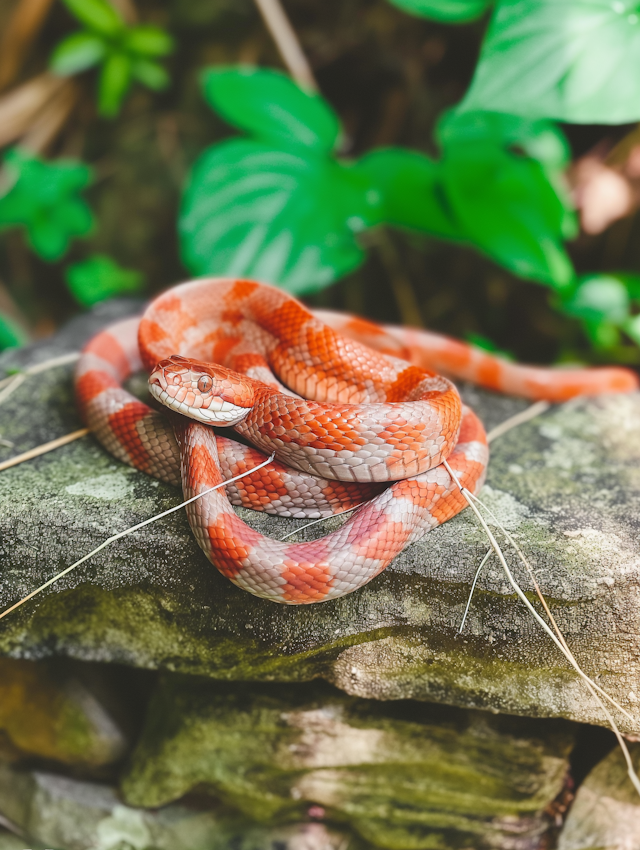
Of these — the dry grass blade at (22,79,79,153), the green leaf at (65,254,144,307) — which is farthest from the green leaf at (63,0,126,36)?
the green leaf at (65,254,144,307)

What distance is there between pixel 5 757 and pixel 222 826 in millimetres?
1047

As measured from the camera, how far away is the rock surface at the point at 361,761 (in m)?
2.48

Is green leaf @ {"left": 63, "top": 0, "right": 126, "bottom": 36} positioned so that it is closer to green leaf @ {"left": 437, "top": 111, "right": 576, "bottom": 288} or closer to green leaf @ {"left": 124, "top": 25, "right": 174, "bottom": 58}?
green leaf @ {"left": 124, "top": 25, "right": 174, "bottom": 58}

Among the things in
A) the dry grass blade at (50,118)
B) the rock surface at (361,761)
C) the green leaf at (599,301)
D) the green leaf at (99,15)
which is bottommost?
the rock surface at (361,761)

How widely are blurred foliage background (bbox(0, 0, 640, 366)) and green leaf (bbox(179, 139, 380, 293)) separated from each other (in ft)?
1.41

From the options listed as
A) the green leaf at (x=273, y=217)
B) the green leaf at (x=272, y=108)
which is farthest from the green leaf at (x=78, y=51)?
the green leaf at (x=273, y=217)

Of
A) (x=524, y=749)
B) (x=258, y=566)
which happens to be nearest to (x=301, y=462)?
(x=258, y=566)

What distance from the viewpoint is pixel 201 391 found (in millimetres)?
2104

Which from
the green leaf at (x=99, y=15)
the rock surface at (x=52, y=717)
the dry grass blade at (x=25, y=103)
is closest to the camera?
the rock surface at (x=52, y=717)

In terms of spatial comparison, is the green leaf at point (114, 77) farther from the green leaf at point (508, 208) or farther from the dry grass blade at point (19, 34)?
the green leaf at point (508, 208)

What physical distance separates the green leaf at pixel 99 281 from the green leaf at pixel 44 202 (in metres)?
0.23

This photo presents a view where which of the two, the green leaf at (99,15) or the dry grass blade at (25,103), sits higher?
the green leaf at (99,15)

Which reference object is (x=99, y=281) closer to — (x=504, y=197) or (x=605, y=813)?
(x=504, y=197)

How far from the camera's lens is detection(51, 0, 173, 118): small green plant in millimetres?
4129
